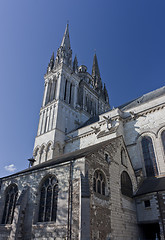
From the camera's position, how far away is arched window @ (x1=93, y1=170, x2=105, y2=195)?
10.4m

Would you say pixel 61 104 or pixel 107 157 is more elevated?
pixel 61 104

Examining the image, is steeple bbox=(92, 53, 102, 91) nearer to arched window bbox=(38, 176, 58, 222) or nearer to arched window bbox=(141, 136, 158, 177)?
arched window bbox=(141, 136, 158, 177)

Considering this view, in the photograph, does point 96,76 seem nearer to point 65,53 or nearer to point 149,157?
point 65,53

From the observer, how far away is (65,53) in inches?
1367

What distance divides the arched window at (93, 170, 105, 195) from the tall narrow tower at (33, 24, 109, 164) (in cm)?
1421

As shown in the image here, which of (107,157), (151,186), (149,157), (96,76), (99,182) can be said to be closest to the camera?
(99,182)

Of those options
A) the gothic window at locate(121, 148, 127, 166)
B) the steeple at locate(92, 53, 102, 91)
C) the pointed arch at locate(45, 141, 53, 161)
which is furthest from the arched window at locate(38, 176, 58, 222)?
the steeple at locate(92, 53, 102, 91)

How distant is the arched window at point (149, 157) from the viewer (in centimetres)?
1650

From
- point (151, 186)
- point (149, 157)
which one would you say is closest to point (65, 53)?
point (149, 157)

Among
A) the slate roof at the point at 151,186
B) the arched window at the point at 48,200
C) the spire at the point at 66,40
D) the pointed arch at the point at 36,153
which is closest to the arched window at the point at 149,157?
the slate roof at the point at 151,186

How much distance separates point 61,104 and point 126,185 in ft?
59.7

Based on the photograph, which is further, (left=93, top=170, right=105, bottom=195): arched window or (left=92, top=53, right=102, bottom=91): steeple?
(left=92, top=53, right=102, bottom=91): steeple

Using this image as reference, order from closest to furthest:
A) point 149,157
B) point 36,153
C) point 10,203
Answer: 1. point 10,203
2. point 149,157
3. point 36,153

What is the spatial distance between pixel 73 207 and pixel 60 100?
21.1m
